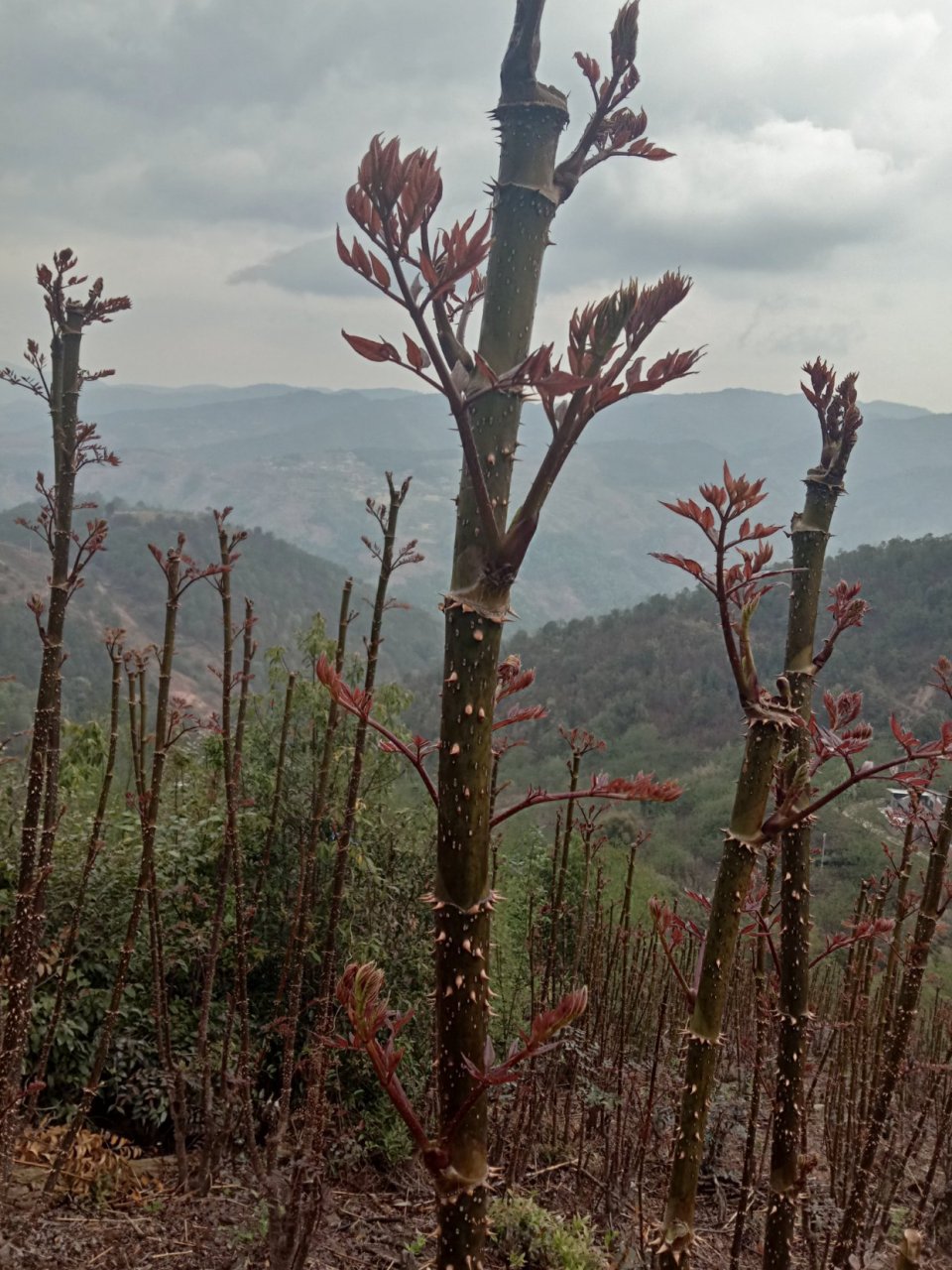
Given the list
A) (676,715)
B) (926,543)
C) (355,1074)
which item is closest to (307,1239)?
(355,1074)

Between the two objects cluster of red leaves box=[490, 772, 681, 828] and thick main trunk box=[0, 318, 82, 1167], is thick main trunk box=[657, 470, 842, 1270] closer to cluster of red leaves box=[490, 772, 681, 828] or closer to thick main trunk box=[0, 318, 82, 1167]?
cluster of red leaves box=[490, 772, 681, 828]

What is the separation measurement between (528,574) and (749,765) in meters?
188

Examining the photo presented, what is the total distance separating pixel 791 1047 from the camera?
1.60 meters

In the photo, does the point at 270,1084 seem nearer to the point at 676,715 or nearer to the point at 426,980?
the point at 426,980

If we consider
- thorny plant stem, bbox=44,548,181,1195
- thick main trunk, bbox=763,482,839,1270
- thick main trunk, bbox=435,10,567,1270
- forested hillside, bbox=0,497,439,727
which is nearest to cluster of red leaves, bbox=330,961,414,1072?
thick main trunk, bbox=435,10,567,1270

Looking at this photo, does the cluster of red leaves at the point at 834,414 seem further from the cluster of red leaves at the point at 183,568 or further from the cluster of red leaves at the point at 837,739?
the cluster of red leaves at the point at 183,568

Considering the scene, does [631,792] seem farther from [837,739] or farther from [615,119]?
[615,119]

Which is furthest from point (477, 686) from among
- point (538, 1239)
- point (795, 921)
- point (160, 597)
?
point (160, 597)

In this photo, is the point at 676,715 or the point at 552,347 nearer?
the point at 552,347

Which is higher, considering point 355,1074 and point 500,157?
point 500,157

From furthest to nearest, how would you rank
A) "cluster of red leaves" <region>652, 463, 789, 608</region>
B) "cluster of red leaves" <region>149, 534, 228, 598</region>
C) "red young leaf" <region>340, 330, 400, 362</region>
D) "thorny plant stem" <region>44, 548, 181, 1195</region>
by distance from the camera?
"thorny plant stem" <region>44, 548, 181, 1195</region> → "cluster of red leaves" <region>149, 534, 228, 598</region> → "cluster of red leaves" <region>652, 463, 789, 608</region> → "red young leaf" <region>340, 330, 400, 362</region>

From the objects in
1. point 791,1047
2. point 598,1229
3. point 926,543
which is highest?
point 926,543

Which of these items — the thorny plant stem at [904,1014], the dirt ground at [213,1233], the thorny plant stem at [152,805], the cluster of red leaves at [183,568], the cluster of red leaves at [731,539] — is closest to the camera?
the cluster of red leaves at [731,539]

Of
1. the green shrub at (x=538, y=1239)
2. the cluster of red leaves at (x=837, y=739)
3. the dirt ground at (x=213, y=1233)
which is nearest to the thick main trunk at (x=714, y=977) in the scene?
the cluster of red leaves at (x=837, y=739)
